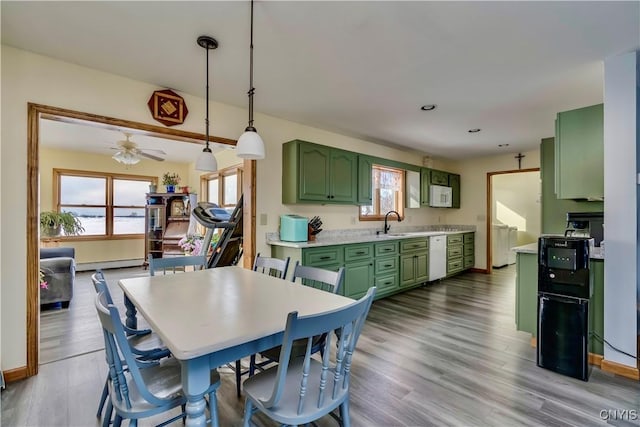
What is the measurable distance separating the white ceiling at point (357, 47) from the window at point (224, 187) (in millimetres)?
2440

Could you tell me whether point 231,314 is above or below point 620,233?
below

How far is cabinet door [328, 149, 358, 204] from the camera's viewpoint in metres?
4.00

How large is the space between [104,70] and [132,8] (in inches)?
40.8

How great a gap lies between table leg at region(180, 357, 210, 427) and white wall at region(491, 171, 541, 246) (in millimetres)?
7903

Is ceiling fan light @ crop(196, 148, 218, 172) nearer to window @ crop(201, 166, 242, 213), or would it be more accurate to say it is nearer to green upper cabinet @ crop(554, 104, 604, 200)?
window @ crop(201, 166, 242, 213)

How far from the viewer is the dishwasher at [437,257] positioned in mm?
5088

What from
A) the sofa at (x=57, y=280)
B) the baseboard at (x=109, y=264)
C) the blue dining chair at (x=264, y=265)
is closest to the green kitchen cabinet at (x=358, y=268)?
the blue dining chair at (x=264, y=265)

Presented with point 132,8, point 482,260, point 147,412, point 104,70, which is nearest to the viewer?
point 147,412

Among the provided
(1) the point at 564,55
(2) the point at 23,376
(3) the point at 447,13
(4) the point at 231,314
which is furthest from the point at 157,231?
(1) the point at 564,55

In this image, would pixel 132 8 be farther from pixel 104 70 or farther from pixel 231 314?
pixel 231 314

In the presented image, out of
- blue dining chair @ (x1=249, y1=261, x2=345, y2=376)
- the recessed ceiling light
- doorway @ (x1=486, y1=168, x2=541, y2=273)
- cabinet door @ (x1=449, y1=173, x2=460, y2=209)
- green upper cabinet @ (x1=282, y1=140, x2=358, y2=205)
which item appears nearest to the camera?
blue dining chair @ (x1=249, y1=261, x2=345, y2=376)

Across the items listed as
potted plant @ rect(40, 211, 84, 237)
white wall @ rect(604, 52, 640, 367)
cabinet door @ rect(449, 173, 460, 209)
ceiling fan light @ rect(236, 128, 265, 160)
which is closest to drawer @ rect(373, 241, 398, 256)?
white wall @ rect(604, 52, 640, 367)

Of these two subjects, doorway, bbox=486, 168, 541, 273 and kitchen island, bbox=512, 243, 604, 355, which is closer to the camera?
kitchen island, bbox=512, 243, 604, 355

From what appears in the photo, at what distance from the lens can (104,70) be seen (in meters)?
2.55
